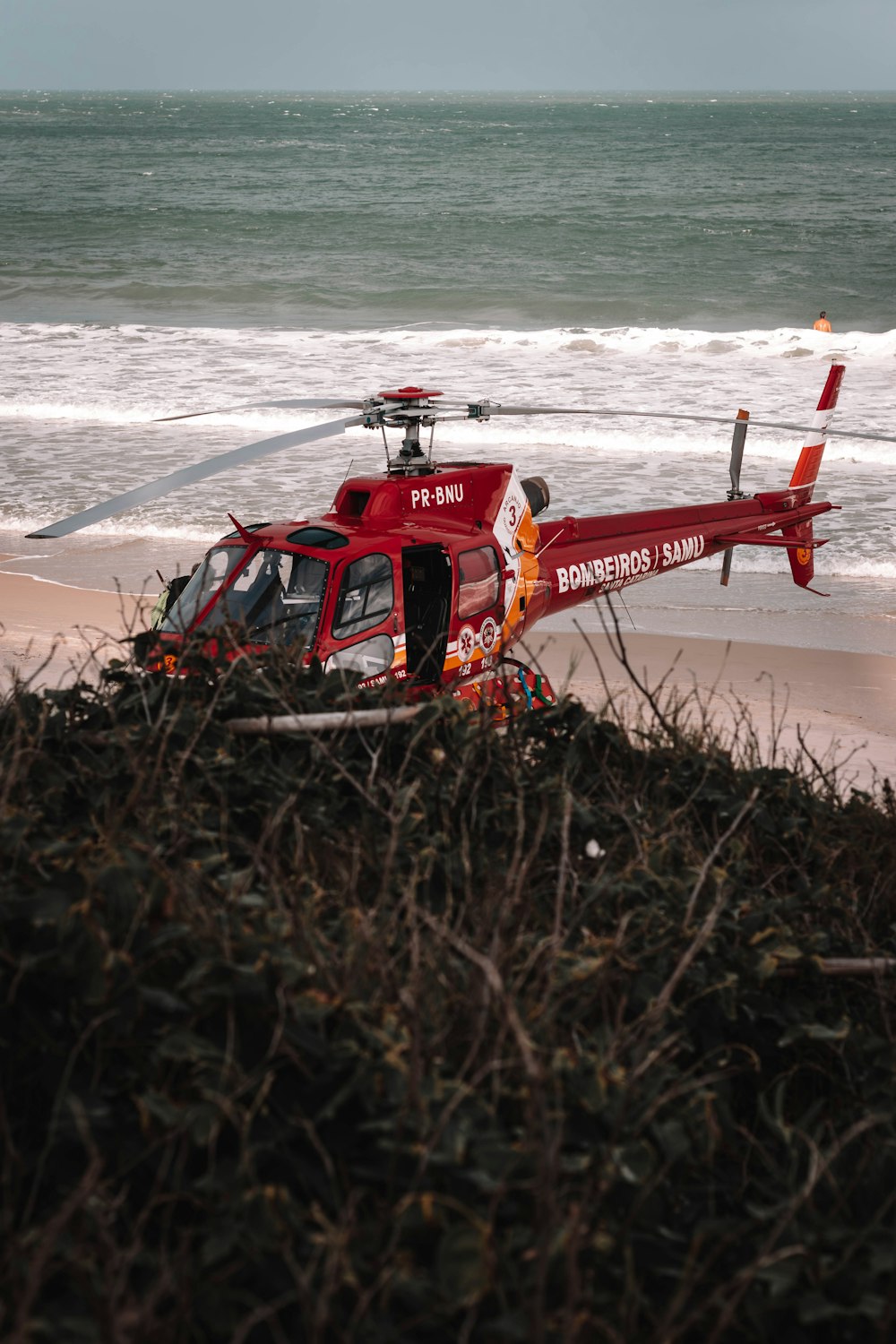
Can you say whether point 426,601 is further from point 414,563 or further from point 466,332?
point 466,332

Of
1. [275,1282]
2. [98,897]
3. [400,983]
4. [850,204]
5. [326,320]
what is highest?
[850,204]

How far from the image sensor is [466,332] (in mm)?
28984

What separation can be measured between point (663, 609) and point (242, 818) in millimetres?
9182

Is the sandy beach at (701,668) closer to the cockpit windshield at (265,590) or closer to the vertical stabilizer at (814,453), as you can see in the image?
the vertical stabilizer at (814,453)

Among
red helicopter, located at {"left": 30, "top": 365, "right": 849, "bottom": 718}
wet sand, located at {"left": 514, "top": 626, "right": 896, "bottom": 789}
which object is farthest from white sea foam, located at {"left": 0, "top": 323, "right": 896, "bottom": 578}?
red helicopter, located at {"left": 30, "top": 365, "right": 849, "bottom": 718}

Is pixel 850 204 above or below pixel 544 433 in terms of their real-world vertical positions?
above

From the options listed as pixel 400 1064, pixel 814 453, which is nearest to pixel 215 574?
pixel 400 1064

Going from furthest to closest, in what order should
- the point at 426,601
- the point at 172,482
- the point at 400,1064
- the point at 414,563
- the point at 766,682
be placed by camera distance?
the point at 766,682 → the point at 426,601 → the point at 414,563 → the point at 172,482 → the point at 400,1064

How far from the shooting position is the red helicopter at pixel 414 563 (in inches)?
269

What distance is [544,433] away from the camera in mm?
19188

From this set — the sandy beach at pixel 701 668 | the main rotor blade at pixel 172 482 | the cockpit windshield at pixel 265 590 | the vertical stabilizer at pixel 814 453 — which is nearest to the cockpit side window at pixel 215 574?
the cockpit windshield at pixel 265 590

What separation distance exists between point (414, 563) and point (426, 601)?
279mm

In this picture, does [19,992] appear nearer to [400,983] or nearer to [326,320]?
[400,983]

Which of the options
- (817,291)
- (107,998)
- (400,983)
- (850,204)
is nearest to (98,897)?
(107,998)
